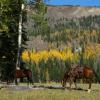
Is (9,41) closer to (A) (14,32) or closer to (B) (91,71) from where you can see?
(A) (14,32)

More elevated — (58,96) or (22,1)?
(22,1)

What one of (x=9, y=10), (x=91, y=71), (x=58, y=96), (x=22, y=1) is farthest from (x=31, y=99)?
(x=22, y=1)

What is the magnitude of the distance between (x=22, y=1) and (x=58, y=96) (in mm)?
21520

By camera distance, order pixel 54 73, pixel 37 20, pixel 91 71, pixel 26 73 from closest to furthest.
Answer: pixel 91 71 → pixel 26 73 → pixel 37 20 → pixel 54 73

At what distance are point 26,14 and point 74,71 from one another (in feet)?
53.0

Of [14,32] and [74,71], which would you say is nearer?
[74,71]

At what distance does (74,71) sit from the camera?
112ft

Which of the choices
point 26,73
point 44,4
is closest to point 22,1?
point 44,4

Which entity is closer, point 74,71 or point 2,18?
point 74,71

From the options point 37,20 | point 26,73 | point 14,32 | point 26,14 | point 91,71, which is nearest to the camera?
point 91,71

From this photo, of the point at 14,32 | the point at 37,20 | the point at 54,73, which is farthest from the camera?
the point at 54,73

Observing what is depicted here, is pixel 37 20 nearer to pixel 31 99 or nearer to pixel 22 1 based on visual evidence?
pixel 22 1

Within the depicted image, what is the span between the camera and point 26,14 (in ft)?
160

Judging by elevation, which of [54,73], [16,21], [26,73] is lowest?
[54,73]
